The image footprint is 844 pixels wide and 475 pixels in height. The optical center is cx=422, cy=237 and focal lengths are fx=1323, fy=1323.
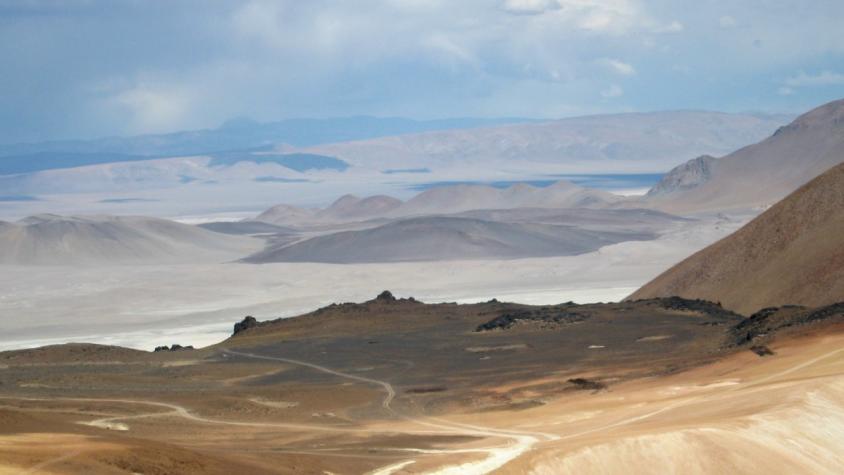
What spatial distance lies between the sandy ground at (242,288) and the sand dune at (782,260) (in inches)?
602

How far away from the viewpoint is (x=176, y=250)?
423ft

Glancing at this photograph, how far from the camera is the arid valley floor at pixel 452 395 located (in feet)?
71.0

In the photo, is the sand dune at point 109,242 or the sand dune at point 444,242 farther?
the sand dune at point 109,242

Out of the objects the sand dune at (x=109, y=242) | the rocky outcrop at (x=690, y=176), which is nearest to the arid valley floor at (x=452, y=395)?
the sand dune at (x=109, y=242)

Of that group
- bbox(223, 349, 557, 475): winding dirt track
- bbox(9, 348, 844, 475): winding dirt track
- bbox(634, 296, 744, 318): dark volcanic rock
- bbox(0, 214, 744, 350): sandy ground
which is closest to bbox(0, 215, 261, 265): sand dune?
bbox(0, 214, 744, 350): sandy ground

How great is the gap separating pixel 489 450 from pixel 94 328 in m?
53.7

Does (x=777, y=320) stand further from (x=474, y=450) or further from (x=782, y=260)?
(x=474, y=450)

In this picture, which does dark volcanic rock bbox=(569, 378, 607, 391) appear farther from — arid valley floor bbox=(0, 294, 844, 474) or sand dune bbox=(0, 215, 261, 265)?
sand dune bbox=(0, 215, 261, 265)

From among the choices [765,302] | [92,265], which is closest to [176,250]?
[92,265]

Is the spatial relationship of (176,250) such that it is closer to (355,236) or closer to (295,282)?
(355,236)

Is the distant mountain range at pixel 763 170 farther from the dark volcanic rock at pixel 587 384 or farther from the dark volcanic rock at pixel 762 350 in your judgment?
the dark volcanic rock at pixel 587 384

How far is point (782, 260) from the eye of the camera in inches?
2122

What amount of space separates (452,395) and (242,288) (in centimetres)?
6020

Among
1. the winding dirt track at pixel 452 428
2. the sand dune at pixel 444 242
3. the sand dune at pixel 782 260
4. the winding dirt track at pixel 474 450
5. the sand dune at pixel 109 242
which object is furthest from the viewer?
the sand dune at pixel 109 242
